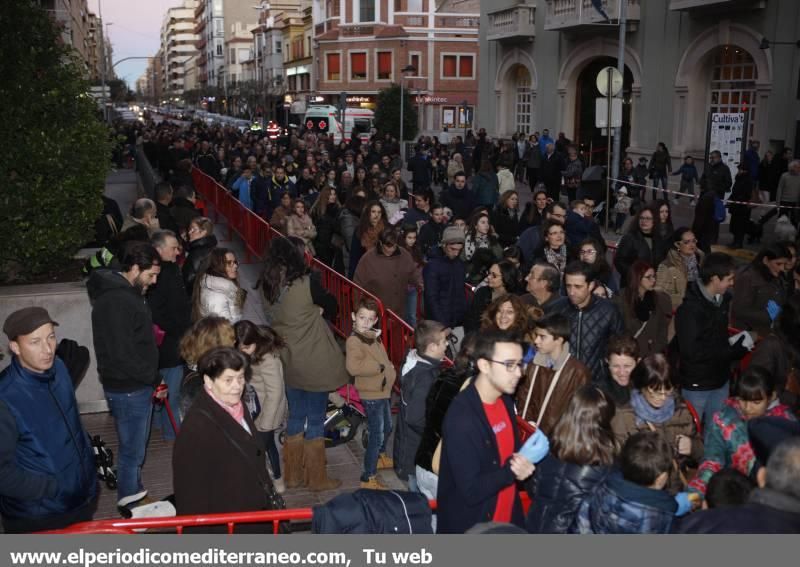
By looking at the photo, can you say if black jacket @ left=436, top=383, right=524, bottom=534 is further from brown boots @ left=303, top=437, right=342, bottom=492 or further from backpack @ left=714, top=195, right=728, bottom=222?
backpack @ left=714, top=195, right=728, bottom=222

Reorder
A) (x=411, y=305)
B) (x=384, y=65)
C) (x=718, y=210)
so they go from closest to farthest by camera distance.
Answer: (x=411, y=305) < (x=718, y=210) < (x=384, y=65)

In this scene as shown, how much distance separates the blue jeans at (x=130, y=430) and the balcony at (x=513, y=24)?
1153 inches

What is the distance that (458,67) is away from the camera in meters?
62.1

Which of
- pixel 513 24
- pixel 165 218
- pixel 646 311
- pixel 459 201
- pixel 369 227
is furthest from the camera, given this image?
pixel 513 24

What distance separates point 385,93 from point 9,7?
40639mm

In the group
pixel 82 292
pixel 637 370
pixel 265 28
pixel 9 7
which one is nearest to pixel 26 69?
pixel 9 7

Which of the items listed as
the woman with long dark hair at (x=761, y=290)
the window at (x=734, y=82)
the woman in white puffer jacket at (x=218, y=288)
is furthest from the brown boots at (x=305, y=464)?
the window at (x=734, y=82)

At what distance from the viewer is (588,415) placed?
3.91 metres

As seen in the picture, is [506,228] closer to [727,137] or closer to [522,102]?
[727,137]

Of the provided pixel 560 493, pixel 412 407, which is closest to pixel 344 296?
pixel 412 407

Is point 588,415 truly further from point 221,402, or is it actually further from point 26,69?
point 26,69

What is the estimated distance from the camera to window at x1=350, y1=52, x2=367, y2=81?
6303 centimetres

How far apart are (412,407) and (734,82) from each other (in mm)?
21595

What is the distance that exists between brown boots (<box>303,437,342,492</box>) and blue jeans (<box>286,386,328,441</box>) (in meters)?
0.07
